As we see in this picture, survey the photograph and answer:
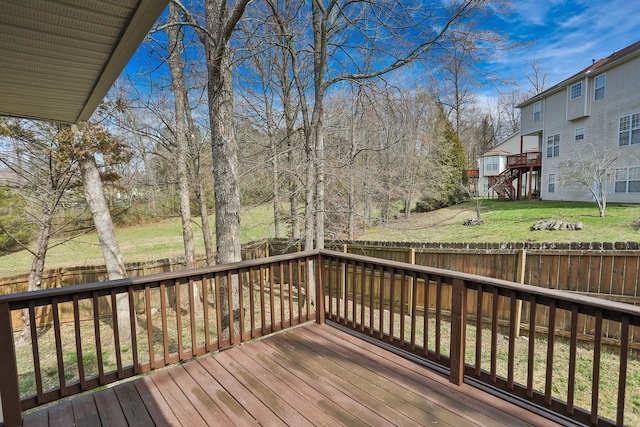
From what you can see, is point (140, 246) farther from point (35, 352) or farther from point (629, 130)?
point (629, 130)

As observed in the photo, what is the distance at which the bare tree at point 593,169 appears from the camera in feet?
39.9

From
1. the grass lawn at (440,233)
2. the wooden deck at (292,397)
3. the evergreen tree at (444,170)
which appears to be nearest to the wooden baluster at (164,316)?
the wooden deck at (292,397)

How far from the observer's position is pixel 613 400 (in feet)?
13.0

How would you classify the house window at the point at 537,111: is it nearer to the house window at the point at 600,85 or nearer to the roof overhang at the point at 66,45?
the house window at the point at 600,85

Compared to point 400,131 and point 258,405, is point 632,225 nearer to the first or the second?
point 400,131

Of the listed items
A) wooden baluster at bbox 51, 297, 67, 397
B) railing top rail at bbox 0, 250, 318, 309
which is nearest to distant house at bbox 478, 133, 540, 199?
railing top rail at bbox 0, 250, 318, 309

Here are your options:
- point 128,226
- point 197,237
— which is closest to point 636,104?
point 197,237

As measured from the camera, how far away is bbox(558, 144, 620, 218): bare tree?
1216cm

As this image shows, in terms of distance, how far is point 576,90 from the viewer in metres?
15.3

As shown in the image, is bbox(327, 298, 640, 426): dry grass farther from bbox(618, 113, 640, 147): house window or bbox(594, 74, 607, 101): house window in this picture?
bbox(594, 74, 607, 101): house window

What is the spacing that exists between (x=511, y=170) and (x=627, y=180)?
7.58m

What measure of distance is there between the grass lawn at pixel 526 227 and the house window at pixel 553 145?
10.5 ft

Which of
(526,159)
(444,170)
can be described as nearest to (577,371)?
(444,170)

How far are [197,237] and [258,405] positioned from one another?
15.3 meters
